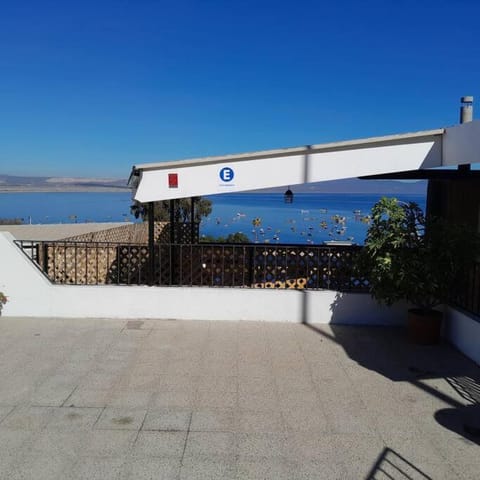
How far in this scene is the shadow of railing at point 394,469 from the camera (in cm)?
335

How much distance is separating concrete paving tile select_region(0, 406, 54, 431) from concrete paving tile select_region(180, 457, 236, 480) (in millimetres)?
1447

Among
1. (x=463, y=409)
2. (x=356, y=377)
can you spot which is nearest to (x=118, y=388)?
(x=356, y=377)

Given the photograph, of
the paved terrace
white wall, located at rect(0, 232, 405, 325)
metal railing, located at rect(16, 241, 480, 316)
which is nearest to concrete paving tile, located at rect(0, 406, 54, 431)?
the paved terrace

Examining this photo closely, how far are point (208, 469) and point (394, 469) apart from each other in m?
1.42

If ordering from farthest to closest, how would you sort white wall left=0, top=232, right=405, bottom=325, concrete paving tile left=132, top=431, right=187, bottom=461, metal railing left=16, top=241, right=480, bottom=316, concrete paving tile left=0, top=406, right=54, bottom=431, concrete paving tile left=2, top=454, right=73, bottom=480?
metal railing left=16, top=241, right=480, bottom=316, white wall left=0, top=232, right=405, bottom=325, concrete paving tile left=0, top=406, right=54, bottom=431, concrete paving tile left=132, top=431, right=187, bottom=461, concrete paving tile left=2, top=454, right=73, bottom=480

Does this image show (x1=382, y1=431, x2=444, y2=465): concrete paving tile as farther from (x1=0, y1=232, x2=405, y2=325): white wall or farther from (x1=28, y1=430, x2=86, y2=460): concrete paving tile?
(x1=0, y1=232, x2=405, y2=325): white wall

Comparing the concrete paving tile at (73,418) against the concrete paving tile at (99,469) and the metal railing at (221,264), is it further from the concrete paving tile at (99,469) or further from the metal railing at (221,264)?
the metal railing at (221,264)

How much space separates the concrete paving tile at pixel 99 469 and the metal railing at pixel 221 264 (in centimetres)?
421

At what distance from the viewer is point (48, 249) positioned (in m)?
8.06

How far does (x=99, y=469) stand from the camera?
3.37 m

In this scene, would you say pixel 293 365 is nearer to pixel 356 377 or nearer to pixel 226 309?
pixel 356 377

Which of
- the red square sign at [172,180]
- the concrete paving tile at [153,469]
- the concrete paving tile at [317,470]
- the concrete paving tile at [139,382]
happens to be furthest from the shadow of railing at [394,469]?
the red square sign at [172,180]

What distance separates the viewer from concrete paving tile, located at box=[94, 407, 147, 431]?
4.00 metres

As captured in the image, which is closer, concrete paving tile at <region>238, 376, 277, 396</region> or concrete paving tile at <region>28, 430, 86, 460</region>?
concrete paving tile at <region>28, 430, 86, 460</region>
